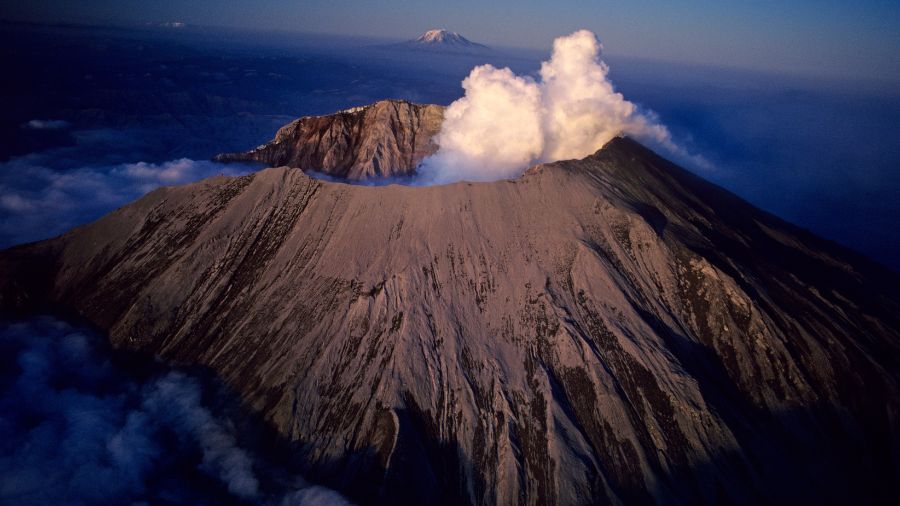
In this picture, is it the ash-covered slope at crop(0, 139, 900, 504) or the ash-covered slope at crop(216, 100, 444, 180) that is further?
the ash-covered slope at crop(216, 100, 444, 180)

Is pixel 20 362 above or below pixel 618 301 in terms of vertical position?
below

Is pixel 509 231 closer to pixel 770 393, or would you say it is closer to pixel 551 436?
pixel 551 436

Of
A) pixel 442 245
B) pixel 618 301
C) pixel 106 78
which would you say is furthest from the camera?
pixel 106 78

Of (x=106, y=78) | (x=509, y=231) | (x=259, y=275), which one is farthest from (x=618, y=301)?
(x=106, y=78)

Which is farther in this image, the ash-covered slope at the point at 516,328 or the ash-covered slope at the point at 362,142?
the ash-covered slope at the point at 362,142

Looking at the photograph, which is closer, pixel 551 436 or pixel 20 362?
pixel 551 436

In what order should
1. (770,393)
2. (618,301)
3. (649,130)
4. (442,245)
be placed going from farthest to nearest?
(649,130) → (442,245) → (618,301) → (770,393)
